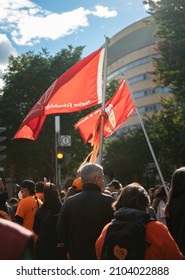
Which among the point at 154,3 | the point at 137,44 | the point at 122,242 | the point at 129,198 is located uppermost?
the point at 137,44

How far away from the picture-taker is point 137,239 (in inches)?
138

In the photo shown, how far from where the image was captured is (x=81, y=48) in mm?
35562

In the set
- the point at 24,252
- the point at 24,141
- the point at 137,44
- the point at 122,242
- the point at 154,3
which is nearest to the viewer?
the point at 24,252

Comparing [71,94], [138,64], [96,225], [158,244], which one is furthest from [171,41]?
[138,64]

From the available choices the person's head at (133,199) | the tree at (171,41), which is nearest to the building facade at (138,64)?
the tree at (171,41)

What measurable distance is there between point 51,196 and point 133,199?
269 centimetres

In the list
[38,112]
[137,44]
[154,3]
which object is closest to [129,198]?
[38,112]

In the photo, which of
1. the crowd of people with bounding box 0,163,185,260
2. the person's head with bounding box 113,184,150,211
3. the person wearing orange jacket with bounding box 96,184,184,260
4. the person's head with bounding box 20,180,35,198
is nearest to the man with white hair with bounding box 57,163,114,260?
the crowd of people with bounding box 0,163,185,260

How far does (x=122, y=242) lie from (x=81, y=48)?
108ft

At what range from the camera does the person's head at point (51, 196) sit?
624cm

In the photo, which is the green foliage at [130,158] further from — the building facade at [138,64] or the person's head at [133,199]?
the person's head at [133,199]

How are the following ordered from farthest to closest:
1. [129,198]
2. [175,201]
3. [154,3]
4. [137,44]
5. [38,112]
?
[137,44]
[154,3]
[38,112]
[175,201]
[129,198]

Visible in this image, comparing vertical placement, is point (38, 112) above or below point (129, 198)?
above
